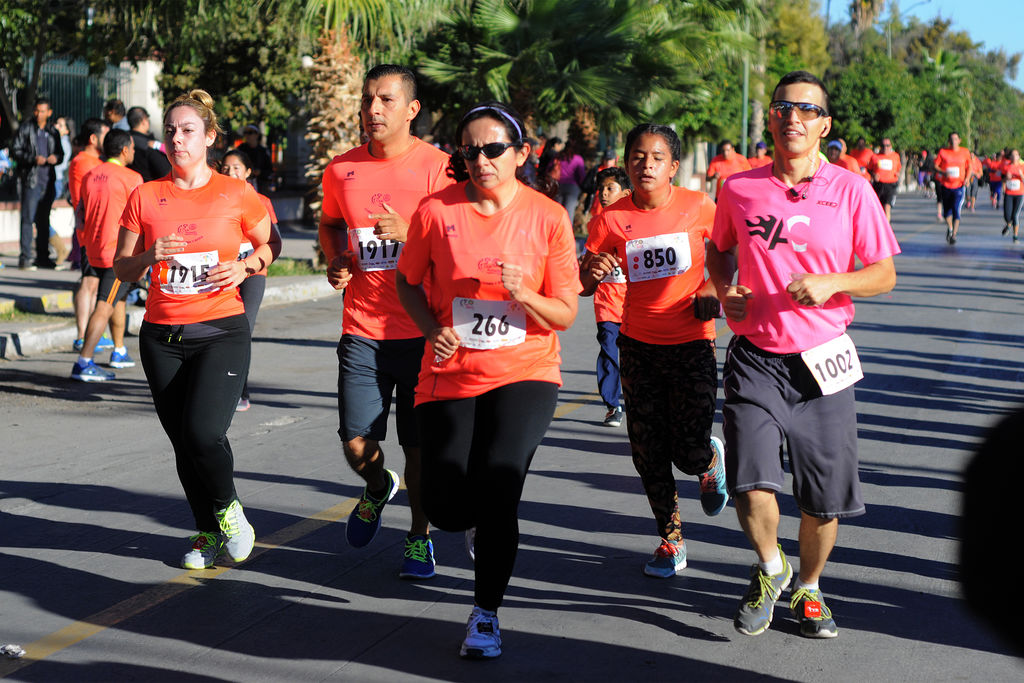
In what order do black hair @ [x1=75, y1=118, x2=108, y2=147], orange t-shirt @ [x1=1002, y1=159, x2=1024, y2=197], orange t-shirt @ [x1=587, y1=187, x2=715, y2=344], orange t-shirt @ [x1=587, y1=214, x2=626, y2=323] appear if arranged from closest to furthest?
1. orange t-shirt @ [x1=587, y1=187, x2=715, y2=344]
2. orange t-shirt @ [x1=587, y1=214, x2=626, y2=323]
3. black hair @ [x1=75, y1=118, x2=108, y2=147]
4. orange t-shirt @ [x1=1002, y1=159, x2=1024, y2=197]

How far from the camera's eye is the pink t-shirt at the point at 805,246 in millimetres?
4438

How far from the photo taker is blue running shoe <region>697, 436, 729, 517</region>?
18.7 ft

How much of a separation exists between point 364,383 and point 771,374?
1672 millimetres

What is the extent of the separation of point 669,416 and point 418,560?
3.97ft

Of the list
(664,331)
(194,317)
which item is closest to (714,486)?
(664,331)

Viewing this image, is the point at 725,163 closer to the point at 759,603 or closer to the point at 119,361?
the point at 119,361

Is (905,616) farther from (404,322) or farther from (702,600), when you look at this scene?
(404,322)

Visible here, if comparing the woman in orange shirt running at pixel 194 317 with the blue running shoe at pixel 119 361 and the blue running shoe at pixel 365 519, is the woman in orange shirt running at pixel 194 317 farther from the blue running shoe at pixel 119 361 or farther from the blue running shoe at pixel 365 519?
the blue running shoe at pixel 119 361

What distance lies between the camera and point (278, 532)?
5.95 meters

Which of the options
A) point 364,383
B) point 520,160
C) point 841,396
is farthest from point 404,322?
point 841,396

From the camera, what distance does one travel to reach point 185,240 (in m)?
5.28

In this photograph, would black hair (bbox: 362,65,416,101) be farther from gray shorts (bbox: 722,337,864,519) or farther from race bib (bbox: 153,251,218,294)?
gray shorts (bbox: 722,337,864,519)

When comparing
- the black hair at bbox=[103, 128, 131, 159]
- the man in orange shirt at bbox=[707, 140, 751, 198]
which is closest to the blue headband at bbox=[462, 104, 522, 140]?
the black hair at bbox=[103, 128, 131, 159]

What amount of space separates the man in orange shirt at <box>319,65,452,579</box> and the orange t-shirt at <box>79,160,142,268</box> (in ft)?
17.0
